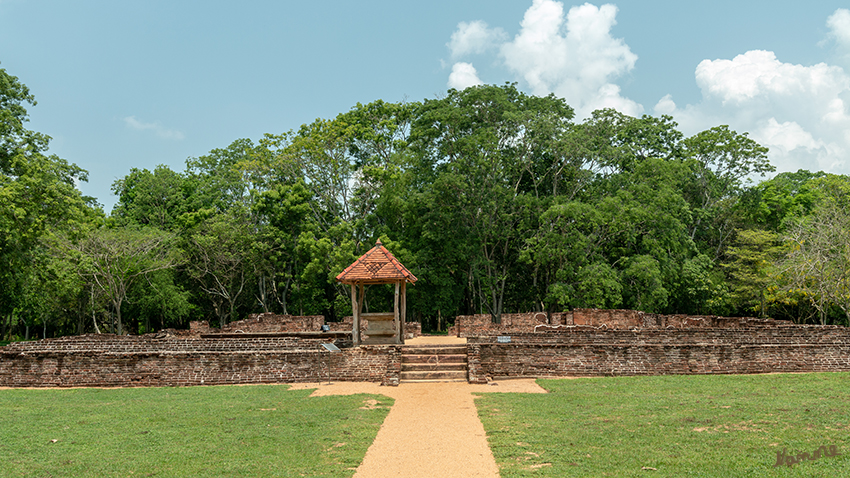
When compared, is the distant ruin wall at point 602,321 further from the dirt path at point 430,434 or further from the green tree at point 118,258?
the green tree at point 118,258

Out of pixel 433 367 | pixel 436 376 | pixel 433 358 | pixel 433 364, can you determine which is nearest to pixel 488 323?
pixel 433 358

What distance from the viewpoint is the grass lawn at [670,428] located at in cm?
608

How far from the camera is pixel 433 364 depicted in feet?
46.5

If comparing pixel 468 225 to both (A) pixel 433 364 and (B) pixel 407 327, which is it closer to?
(B) pixel 407 327

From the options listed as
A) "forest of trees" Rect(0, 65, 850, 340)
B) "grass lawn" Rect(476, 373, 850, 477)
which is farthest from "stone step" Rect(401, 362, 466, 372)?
"forest of trees" Rect(0, 65, 850, 340)

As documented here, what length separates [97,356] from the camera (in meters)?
13.4

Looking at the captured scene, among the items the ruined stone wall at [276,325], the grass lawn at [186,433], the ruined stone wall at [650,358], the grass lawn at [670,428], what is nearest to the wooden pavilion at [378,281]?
the ruined stone wall at [650,358]

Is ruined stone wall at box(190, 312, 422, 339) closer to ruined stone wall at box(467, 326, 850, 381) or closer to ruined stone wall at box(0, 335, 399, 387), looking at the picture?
ruined stone wall at box(467, 326, 850, 381)

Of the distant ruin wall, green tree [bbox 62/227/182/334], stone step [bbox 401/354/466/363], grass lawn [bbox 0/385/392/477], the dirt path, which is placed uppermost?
green tree [bbox 62/227/182/334]

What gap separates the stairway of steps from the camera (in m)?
13.6

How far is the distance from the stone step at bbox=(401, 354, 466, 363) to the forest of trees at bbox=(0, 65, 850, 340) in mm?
15350

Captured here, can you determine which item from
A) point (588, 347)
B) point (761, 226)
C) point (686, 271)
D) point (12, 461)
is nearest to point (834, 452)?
point (588, 347)

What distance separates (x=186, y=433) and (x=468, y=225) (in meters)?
25.1

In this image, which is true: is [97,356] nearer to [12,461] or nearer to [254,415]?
[254,415]
